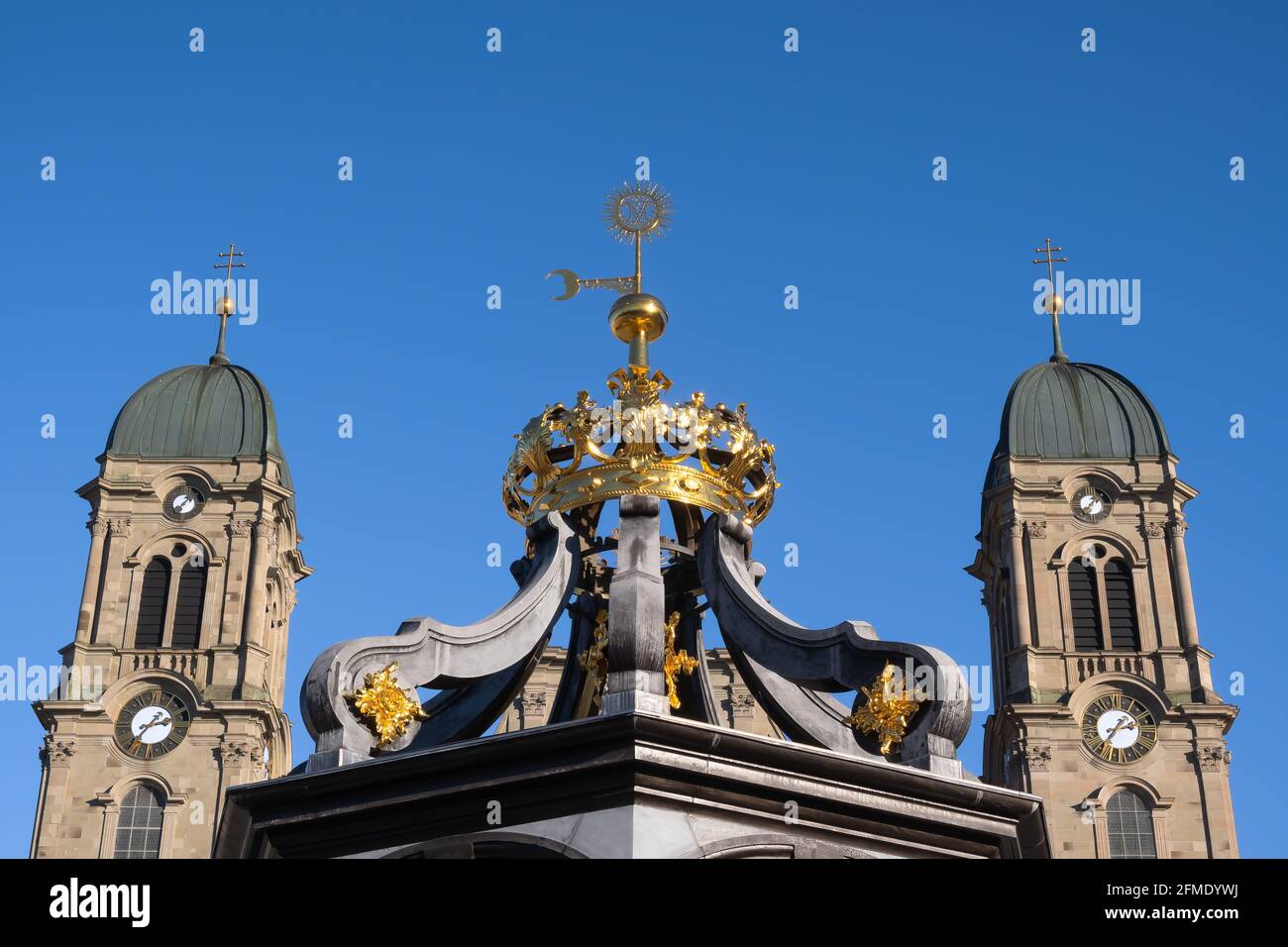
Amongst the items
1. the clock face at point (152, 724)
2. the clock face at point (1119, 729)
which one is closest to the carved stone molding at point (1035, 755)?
the clock face at point (1119, 729)

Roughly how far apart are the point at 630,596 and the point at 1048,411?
5215cm

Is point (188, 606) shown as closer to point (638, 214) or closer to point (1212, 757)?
point (1212, 757)

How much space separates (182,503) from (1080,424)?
26847mm

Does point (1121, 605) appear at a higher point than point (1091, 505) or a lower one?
lower

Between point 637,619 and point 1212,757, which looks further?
point 1212,757

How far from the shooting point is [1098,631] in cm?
6488

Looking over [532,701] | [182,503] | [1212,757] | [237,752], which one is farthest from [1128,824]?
[182,503]

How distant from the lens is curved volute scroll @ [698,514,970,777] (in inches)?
695

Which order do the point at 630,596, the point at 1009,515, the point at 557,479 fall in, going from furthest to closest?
the point at 1009,515
the point at 557,479
the point at 630,596

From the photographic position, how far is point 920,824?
17.1 meters

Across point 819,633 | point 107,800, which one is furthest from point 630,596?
point 107,800

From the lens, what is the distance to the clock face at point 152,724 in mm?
62562

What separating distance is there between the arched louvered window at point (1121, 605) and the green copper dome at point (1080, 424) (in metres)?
3.64

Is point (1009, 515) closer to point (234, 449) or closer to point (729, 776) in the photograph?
point (234, 449)
